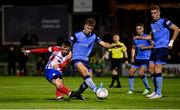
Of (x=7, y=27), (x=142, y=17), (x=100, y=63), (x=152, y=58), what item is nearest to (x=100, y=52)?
(x=100, y=63)

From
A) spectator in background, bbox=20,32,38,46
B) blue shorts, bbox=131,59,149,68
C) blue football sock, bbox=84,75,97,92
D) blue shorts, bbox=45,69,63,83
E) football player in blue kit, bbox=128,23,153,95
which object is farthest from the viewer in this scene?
spectator in background, bbox=20,32,38,46

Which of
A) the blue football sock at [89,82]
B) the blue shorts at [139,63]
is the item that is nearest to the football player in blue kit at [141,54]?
the blue shorts at [139,63]

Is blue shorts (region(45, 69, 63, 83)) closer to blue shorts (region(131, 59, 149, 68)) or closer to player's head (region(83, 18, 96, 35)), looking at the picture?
player's head (region(83, 18, 96, 35))

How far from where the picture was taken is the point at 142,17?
43.2m

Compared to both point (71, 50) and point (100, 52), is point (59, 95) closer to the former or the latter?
point (71, 50)

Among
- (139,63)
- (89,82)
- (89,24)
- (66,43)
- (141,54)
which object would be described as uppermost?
(89,24)

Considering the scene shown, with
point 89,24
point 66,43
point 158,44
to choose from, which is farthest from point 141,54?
point 89,24

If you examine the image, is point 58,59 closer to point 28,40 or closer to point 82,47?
point 82,47

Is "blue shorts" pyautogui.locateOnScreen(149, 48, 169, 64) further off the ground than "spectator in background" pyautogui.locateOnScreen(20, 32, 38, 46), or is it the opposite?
"blue shorts" pyautogui.locateOnScreen(149, 48, 169, 64)

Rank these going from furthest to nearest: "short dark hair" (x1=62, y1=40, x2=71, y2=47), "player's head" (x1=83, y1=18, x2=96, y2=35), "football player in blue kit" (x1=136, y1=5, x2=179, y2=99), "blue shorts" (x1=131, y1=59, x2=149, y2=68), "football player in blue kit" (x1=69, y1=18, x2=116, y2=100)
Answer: "blue shorts" (x1=131, y1=59, x2=149, y2=68) < "football player in blue kit" (x1=136, y1=5, x2=179, y2=99) < "short dark hair" (x1=62, y1=40, x2=71, y2=47) < "football player in blue kit" (x1=69, y1=18, x2=116, y2=100) < "player's head" (x1=83, y1=18, x2=96, y2=35)

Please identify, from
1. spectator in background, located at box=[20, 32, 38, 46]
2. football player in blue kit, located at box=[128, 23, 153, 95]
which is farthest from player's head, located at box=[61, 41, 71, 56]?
spectator in background, located at box=[20, 32, 38, 46]

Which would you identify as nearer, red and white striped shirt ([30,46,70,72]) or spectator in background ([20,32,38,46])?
red and white striped shirt ([30,46,70,72])

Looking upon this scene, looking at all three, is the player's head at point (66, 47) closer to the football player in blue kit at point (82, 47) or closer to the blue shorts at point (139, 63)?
the football player in blue kit at point (82, 47)

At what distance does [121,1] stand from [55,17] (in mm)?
4343
